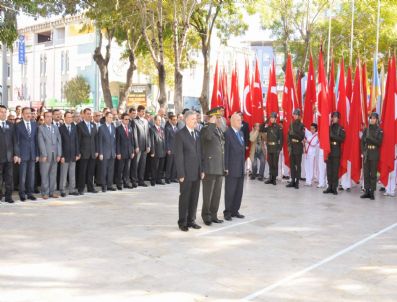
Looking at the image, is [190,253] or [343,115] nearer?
[190,253]

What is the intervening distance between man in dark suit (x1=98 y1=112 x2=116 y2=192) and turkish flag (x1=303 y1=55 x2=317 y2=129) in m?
5.28

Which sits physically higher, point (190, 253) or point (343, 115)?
point (343, 115)

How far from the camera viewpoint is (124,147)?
39.0 ft

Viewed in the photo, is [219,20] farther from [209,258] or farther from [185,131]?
[209,258]

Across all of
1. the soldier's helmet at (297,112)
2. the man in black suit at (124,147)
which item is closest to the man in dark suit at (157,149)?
the man in black suit at (124,147)

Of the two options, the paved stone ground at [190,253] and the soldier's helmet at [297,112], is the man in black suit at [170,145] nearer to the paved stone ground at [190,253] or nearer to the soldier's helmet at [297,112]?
the paved stone ground at [190,253]

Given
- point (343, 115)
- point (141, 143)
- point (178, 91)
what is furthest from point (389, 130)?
point (178, 91)

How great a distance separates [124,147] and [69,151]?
61.6 inches

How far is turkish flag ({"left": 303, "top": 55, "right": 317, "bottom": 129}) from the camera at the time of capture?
13672 millimetres

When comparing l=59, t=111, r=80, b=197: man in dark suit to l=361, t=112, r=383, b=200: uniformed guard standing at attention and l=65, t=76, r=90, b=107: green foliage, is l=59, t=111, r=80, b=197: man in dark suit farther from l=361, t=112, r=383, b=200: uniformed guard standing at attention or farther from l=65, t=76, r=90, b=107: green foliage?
l=65, t=76, r=90, b=107: green foliage

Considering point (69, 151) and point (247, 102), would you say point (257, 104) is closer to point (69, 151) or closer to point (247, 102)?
point (247, 102)

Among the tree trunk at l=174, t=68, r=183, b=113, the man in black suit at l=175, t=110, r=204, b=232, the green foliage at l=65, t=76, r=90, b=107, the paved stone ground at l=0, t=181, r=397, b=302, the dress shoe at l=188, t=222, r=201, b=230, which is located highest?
the green foliage at l=65, t=76, r=90, b=107

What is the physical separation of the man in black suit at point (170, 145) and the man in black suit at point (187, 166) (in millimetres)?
4810

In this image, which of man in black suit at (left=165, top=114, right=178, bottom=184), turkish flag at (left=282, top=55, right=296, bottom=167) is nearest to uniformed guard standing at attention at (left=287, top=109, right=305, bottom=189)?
turkish flag at (left=282, top=55, right=296, bottom=167)
